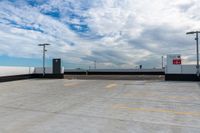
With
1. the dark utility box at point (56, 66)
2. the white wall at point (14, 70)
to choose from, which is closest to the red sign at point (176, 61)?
the dark utility box at point (56, 66)

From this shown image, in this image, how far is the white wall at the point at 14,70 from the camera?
19702 millimetres

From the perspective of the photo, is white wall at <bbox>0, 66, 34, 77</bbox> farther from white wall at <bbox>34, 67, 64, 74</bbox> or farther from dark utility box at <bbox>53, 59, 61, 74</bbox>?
dark utility box at <bbox>53, 59, 61, 74</bbox>

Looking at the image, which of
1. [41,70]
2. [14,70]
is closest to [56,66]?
[41,70]

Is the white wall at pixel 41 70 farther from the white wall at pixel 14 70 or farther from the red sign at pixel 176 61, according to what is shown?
the red sign at pixel 176 61

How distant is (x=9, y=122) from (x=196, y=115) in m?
5.55

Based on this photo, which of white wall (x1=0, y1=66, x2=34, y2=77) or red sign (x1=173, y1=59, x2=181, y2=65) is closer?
red sign (x1=173, y1=59, x2=181, y2=65)

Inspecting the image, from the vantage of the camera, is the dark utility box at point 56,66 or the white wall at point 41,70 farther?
the white wall at point 41,70

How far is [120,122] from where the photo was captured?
18.2 feet

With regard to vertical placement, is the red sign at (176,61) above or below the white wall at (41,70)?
above

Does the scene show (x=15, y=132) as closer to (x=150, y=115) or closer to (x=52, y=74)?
(x=150, y=115)

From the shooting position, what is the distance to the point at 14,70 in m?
21.2

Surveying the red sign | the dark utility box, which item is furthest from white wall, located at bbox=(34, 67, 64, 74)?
the red sign

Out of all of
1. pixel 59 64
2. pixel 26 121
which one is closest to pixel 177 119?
pixel 26 121

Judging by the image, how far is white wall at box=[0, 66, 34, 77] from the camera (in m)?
19.7
